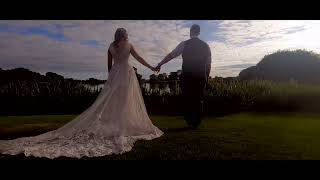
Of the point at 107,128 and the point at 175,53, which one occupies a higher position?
the point at 175,53

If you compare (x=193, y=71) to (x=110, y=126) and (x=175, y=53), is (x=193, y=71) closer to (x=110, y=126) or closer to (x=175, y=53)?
(x=175, y=53)

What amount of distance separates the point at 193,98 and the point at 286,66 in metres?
1.49

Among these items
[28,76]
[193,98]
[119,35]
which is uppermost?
[119,35]

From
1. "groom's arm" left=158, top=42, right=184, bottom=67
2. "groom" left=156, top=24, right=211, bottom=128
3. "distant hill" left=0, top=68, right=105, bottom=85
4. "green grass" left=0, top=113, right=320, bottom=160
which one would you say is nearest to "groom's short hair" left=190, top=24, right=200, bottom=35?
"groom" left=156, top=24, right=211, bottom=128

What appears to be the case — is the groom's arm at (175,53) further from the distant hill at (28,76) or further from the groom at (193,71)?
the distant hill at (28,76)

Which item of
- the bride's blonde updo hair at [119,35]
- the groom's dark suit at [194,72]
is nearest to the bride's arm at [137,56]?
the bride's blonde updo hair at [119,35]

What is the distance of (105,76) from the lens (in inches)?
229

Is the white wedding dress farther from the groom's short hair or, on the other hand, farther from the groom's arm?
the groom's short hair

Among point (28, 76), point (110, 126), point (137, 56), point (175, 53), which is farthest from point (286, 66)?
point (28, 76)

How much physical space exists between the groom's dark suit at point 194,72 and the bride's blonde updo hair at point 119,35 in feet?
2.41

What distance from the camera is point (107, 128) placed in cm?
545
